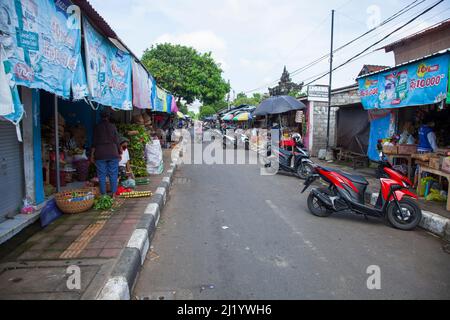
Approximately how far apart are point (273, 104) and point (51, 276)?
10.6 meters

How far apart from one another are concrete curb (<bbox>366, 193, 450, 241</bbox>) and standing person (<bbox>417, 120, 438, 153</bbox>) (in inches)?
103

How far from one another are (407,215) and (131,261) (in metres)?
4.66

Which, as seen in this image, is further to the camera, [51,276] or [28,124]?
[28,124]

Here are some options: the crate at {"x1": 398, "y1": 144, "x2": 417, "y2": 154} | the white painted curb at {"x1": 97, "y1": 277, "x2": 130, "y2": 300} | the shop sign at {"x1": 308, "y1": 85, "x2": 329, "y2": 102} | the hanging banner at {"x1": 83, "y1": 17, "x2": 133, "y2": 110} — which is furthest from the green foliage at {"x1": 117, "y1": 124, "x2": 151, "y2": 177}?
the shop sign at {"x1": 308, "y1": 85, "x2": 329, "y2": 102}

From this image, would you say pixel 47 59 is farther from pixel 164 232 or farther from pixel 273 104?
pixel 273 104

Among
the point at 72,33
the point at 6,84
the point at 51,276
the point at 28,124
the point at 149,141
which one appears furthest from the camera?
the point at 149,141

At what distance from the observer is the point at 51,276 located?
318cm

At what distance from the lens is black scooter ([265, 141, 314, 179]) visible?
32.6 feet

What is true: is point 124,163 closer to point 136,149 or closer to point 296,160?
point 136,149

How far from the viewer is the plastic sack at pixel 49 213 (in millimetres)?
4662
